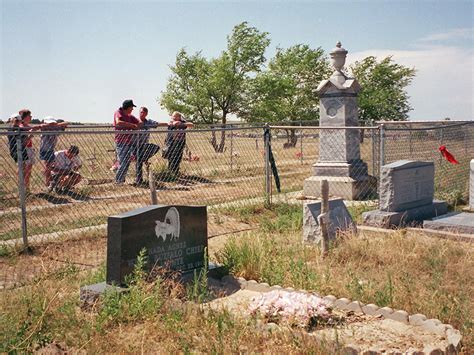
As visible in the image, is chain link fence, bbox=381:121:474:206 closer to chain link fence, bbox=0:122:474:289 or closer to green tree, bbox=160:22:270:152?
chain link fence, bbox=0:122:474:289

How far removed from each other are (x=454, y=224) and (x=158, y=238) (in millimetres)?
5243

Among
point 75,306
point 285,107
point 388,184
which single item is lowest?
point 75,306

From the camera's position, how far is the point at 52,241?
868cm

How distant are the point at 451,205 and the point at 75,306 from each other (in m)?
8.77

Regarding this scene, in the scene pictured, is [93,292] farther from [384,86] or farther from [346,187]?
[384,86]

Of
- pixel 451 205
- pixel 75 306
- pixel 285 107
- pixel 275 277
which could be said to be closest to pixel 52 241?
pixel 75 306

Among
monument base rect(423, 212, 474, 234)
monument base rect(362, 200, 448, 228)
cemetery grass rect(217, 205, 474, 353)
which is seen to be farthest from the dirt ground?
monument base rect(423, 212, 474, 234)

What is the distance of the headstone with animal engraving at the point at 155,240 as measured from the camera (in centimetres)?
575

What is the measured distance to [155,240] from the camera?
20.1 ft

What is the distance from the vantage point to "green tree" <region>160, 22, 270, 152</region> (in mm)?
40281

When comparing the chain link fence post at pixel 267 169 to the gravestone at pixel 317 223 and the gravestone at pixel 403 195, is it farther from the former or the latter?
the gravestone at pixel 317 223

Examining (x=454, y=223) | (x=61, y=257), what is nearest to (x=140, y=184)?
(x=61, y=257)

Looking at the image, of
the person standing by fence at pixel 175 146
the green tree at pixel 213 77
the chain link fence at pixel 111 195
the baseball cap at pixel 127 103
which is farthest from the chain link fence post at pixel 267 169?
the green tree at pixel 213 77

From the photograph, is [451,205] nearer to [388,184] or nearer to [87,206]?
[388,184]
